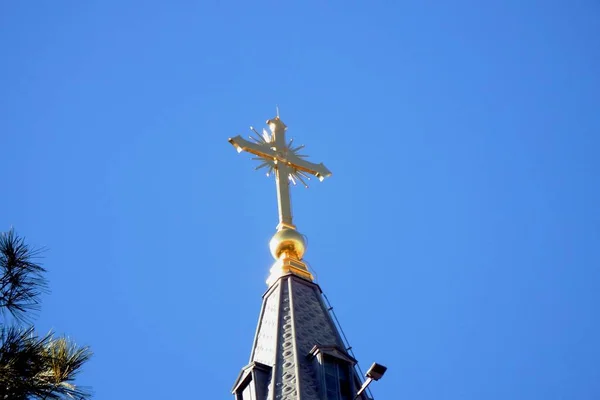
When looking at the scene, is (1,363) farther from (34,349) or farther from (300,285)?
(300,285)

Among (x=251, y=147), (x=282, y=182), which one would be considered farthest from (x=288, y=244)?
(x=251, y=147)

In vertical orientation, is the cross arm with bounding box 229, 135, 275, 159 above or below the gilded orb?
above

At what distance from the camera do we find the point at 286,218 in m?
Answer: 28.7

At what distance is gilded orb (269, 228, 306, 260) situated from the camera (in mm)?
27219

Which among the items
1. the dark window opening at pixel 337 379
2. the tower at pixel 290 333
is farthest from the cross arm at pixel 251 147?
the dark window opening at pixel 337 379

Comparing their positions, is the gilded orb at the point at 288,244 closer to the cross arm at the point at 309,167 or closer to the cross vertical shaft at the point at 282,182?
the cross vertical shaft at the point at 282,182

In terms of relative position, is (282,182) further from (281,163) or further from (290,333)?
(290,333)

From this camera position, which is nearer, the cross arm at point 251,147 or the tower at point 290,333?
the tower at point 290,333

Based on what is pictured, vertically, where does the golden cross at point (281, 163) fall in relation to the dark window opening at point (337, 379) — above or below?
above

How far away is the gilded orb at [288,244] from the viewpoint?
2722 centimetres

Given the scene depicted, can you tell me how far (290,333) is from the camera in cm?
2350

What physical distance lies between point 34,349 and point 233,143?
17429mm

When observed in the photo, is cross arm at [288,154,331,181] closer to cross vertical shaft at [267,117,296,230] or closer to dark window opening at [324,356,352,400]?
cross vertical shaft at [267,117,296,230]

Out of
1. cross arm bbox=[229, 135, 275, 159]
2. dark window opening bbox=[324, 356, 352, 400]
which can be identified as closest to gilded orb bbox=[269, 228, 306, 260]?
cross arm bbox=[229, 135, 275, 159]
